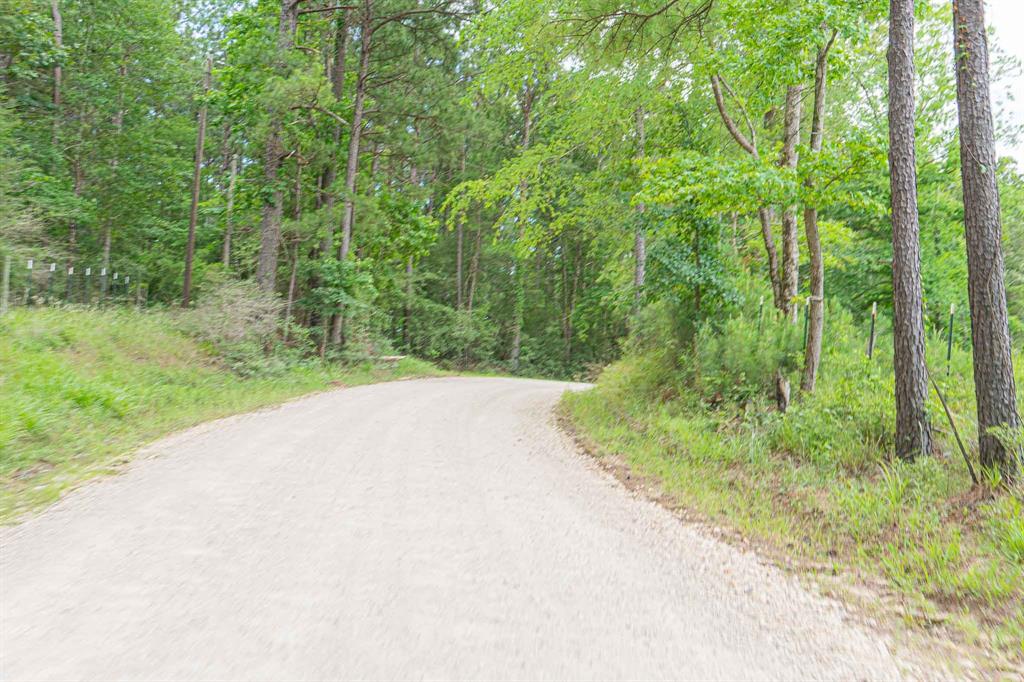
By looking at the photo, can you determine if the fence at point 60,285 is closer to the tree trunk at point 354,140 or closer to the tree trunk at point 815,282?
the tree trunk at point 354,140

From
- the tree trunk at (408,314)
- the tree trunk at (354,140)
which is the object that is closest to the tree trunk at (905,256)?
the tree trunk at (354,140)

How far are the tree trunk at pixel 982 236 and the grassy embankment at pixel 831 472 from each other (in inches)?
28.4

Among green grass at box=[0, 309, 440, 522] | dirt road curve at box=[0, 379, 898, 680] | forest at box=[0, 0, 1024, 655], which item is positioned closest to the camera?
dirt road curve at box=[0, 379, 898, 680]

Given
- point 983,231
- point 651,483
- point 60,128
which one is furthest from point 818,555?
point 60,128

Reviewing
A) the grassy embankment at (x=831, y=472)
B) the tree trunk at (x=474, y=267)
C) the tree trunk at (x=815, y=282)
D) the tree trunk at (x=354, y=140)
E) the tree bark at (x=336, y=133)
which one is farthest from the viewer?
the tree trunk at (x=474, y=267)

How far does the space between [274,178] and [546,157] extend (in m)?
8.21

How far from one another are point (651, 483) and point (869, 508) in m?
2.11

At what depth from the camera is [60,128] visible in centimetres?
2586

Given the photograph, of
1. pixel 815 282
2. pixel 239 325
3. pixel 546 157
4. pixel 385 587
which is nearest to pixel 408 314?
pixel 239 325

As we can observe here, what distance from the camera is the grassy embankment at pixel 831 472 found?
405 cm

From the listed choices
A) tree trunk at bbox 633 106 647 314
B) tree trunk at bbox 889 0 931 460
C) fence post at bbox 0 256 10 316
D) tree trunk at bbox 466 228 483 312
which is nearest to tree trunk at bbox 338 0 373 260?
fence post at bbox 0 256 10 316

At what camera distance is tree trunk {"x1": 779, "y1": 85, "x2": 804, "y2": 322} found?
9.87 meters

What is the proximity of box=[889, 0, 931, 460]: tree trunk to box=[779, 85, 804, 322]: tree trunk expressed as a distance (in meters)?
2.86

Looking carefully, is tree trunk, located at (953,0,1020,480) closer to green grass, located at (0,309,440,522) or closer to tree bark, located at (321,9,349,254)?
green grass, located at (0,309,440,522)
